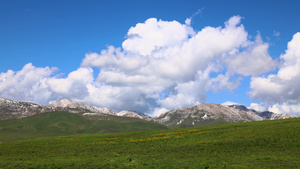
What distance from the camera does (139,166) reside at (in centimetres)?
4088

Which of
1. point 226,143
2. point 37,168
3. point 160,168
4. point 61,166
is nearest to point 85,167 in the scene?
point 61,166

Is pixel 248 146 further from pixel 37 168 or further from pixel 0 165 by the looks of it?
pixel 0 165

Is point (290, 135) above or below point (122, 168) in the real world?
above

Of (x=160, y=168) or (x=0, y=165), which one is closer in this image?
(x=160, y=168)

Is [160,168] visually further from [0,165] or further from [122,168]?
[0,165]

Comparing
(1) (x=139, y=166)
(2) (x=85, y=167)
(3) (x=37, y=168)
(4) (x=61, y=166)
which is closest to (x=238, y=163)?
(1) (x=139, y=166)

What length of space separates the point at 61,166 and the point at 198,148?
Result: 31.0 meters

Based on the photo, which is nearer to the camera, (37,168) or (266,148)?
(37,168)

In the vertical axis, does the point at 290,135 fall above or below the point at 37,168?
above

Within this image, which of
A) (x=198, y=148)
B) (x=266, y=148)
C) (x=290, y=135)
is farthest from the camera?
(x=290, y=135)

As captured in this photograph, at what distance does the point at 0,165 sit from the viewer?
43688 mm

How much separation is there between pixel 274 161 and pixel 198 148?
65.6 ft

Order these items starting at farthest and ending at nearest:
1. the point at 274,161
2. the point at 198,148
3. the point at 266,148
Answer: the point at 198,148 < the point at 266,148 < the point at 274,161

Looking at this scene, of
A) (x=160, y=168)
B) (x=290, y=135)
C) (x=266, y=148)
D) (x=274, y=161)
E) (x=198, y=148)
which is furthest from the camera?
(x=290, y=135)
